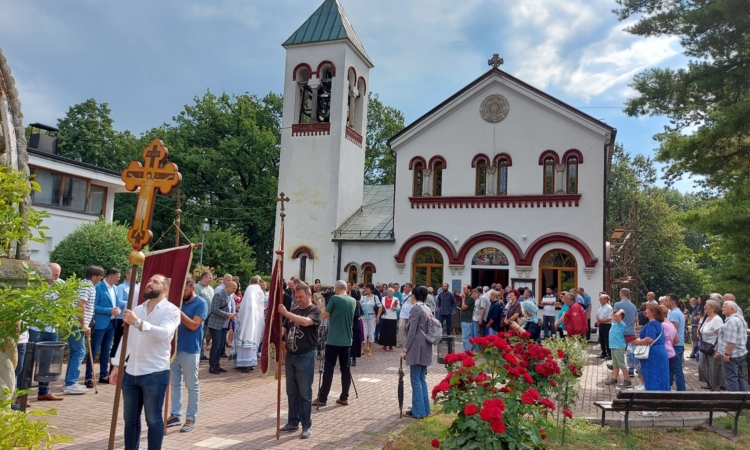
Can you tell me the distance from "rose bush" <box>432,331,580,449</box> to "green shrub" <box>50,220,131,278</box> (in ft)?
45.9

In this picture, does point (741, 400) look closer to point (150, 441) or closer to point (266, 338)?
point (266, 338)

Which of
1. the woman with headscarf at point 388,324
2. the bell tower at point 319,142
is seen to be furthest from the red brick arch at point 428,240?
the woman with headscarf at point 388,324

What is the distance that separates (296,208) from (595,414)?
17.9m

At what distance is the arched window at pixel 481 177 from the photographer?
22156mm

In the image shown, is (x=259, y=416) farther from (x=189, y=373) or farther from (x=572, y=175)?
(x=572, y=175)

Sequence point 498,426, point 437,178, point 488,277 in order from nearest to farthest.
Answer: point 498,426
point 488,277
point 437,178

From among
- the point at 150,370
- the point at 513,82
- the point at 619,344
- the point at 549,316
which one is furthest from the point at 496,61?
the point at 150,370

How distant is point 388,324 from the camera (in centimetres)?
1526

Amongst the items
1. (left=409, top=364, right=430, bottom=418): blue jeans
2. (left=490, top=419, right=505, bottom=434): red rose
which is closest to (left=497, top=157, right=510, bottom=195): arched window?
(left=409, top=364, right=430, bottom=418): blue jeans

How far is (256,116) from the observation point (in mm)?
39094

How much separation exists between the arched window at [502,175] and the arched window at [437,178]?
2.33 m

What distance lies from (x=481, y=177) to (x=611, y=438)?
15.8 m

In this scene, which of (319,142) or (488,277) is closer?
(488,277)

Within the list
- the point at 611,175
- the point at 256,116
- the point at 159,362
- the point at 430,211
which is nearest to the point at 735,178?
the point at 430,211
